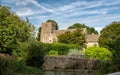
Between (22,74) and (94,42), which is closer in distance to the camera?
(22,74)

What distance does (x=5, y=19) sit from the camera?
1499 inches

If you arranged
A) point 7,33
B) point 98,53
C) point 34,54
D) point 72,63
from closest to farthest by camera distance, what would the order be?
point 34,54, point 7,33, point 72,63, point 98,53

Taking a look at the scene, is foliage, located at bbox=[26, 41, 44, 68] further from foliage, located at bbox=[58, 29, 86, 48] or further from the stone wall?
foliage, located at bbox=[58, 29, 86, 48]

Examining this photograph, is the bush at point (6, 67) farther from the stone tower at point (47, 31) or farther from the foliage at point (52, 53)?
the stone tower at point (47, 31)

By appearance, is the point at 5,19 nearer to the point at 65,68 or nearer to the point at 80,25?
the point at 65,68

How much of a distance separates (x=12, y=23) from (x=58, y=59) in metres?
7.43

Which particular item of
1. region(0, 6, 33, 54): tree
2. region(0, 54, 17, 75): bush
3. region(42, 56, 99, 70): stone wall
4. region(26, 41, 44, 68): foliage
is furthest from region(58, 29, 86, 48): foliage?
region(0, 54, 17, 75): bush

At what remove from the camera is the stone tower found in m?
98.7

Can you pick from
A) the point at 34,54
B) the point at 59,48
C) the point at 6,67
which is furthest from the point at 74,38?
the point at 6,67

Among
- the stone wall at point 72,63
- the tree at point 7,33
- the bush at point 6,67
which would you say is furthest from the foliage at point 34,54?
the bush at point 6,67

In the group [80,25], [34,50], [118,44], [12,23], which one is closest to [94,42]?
[80,25]

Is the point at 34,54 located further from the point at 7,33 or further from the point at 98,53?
the point at 98,53

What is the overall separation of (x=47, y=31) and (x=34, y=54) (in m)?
69.5

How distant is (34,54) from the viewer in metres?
30.2
